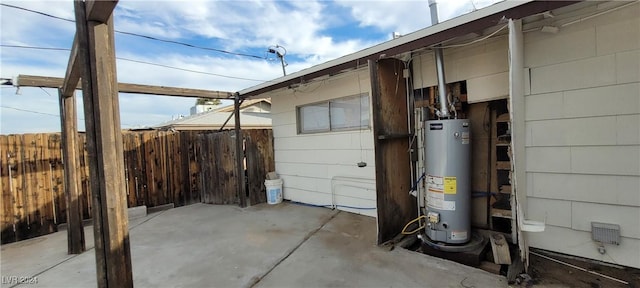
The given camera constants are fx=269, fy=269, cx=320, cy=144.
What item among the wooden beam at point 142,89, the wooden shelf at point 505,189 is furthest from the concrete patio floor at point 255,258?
the wooden beam at point 142,89

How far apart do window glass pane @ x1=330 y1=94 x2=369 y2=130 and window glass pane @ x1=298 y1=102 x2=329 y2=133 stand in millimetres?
171

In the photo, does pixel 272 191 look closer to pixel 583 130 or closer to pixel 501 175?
pixel 501 175

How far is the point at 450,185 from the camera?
2863 millimetres

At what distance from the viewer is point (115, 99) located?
64.4 inches

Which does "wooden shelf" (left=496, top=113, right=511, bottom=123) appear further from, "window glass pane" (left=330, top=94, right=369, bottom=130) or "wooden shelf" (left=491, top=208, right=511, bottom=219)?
"window glass pane" (left=330, top=94, right=369, bottom=130)

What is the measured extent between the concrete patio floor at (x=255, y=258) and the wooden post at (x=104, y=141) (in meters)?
1.09


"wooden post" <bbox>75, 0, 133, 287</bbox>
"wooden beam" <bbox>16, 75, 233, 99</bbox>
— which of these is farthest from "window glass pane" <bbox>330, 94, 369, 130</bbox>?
"wooden post" <bbox>75, 0, 133, 287</bbox>

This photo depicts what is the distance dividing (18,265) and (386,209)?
4432 millimetres

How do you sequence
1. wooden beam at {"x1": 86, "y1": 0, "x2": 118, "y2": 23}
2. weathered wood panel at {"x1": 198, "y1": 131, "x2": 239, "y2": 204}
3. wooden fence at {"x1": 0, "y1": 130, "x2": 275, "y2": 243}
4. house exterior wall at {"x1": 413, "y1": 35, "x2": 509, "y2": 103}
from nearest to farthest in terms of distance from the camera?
wooden beam at {"x1": 86, "y1": 0, "x2": 118, "y2": 23}
house exterior wall at {"x1": 413, "y1": 35, "x2": 509, "y2": 103}
wooden fence at {"x1": 0, "y1": 130, "x2": 275, "y2": 243}
weathered wood panel at {"x1": 198, "y1": 131, "x2": 239, "y2": 204}

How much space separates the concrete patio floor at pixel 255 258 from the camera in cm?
253

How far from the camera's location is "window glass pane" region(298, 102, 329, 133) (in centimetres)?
502

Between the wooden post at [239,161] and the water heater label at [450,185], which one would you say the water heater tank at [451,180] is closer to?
the water heater label at [450,185]

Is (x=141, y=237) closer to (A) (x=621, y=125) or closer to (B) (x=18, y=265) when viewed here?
(B) (x=18, y=265)

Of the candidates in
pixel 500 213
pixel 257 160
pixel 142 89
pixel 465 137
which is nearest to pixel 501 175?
pixel 500 213
